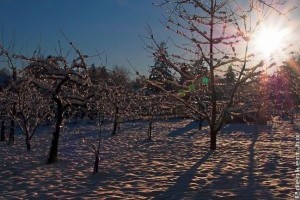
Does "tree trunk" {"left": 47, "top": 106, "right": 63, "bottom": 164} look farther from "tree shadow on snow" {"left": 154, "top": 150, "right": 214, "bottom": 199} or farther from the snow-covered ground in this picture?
"tree shadow on snow" {"left": 154, "top": 150, "right": 214, "bottom": 199}

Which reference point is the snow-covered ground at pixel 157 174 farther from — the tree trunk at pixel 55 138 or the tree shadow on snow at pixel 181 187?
the tree trunk at pixel 55 138

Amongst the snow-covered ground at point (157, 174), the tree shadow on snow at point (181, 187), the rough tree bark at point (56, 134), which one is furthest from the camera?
the rough tree bark at point (56, 134)

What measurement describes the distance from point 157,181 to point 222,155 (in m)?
4.86

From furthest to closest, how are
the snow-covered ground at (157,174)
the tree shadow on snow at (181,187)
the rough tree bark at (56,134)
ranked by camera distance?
the rough tree bark at (56,134), the snow-covered ground at (157,174), the tree shadow on snow at (181,187)

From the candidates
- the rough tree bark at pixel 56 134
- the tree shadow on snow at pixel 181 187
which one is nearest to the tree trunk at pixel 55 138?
the rough tree bark at pixel 56 134

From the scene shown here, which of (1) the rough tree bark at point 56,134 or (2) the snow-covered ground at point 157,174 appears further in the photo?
(1) the rough tree bark at point 56,134

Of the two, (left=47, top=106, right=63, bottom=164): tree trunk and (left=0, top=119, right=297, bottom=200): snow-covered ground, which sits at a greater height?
(left=47, top=106, right=63, bottom=164): tree trunk

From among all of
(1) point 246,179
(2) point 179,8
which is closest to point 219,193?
(1) point 246,179

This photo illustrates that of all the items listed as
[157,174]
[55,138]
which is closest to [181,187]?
[157,174]

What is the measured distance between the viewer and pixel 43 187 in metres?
9.47

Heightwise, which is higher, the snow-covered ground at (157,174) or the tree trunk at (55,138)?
the tree trunk at (55,138)

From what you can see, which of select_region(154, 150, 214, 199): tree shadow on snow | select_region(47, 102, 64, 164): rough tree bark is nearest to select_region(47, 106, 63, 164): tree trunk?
select_region(47, 102, 64, 164): rough tree bark

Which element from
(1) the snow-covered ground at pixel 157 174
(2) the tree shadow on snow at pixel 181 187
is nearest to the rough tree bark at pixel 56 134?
(1) the snow-covered ground at pixel 157 174

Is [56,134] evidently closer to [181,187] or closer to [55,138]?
[55,138]
